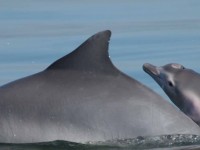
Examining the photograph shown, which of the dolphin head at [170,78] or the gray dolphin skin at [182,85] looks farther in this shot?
the dolphin head at [170,78]

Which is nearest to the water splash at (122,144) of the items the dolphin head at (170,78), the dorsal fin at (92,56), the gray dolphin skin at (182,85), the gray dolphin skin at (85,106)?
the gray dolphin skin at (85,106)

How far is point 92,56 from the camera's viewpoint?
42.2ft

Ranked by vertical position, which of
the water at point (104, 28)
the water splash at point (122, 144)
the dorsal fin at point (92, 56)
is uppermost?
the dorsal fin at point (92, 56)

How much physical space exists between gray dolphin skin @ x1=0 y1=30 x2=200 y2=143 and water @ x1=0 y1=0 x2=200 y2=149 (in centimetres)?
552

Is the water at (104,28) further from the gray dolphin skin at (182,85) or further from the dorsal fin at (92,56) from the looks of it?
the dorsal fin at (92,56)

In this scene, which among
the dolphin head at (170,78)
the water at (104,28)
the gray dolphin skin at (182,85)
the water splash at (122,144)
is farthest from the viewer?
the water at (104,28)

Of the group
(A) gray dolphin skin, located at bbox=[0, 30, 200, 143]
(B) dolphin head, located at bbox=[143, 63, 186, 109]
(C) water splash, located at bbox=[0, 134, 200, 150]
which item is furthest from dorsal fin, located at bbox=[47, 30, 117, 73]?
(B) dolphin head, located at bbox=[143, 63, 186, 109]

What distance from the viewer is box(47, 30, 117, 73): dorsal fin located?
12852mm

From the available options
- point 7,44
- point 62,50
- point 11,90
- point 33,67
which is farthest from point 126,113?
point 7,44

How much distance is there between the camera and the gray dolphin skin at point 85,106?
42.1ft

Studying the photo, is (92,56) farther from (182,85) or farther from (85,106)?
(182,85)

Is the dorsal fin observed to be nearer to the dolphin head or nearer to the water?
the dolphin head

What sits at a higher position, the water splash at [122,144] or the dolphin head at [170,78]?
the dolphin head at [170,78]

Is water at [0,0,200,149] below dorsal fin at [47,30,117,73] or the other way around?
below
